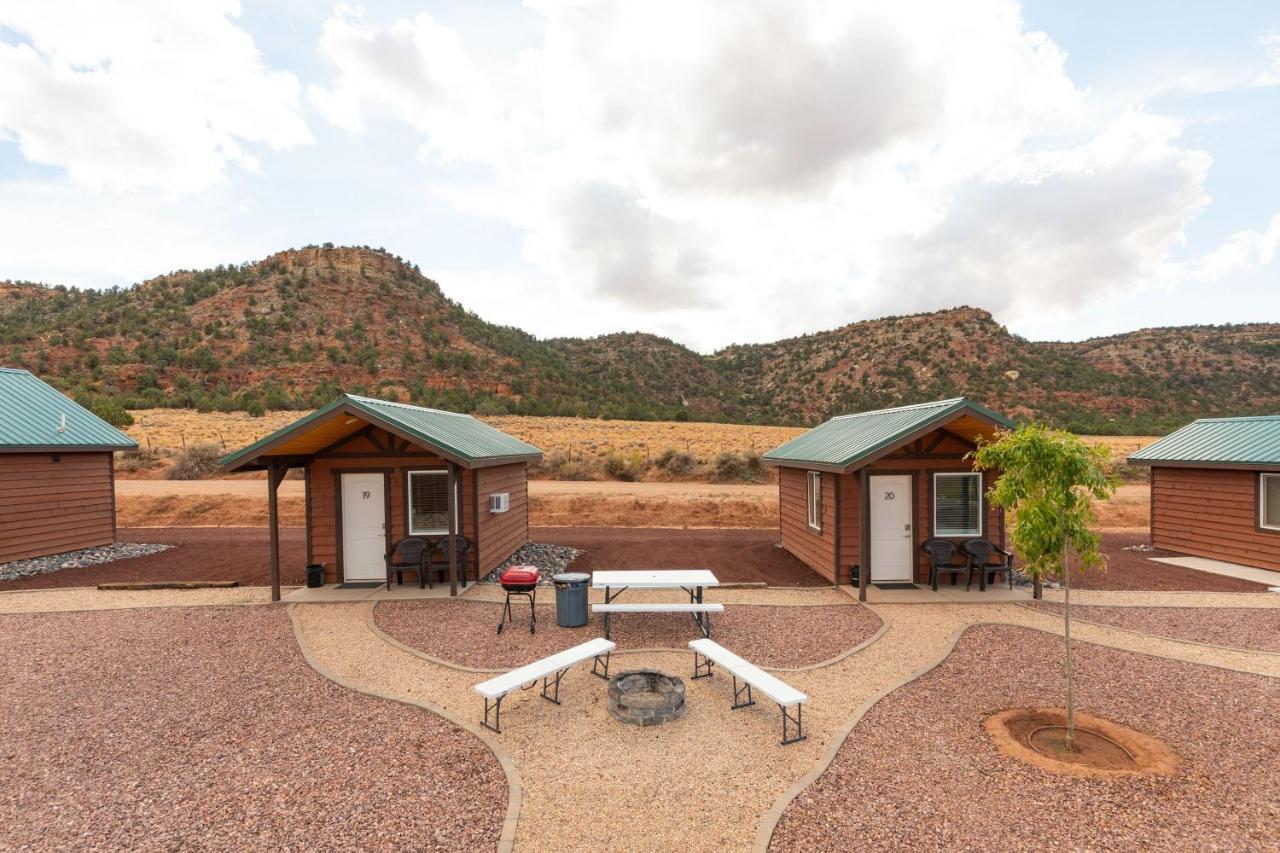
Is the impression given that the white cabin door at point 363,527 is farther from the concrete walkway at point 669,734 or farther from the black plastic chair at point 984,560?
the black plastic chair at point 984,560

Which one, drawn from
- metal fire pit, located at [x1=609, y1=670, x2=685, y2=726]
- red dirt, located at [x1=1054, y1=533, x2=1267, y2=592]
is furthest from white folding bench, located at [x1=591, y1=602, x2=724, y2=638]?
red dirt, located at [x1=1054, y1=533, x2=1267, y2=592]

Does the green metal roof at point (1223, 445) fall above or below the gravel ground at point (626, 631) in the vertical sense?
above

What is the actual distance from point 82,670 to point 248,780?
475cm

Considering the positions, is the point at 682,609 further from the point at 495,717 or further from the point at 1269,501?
the point at 1269,501

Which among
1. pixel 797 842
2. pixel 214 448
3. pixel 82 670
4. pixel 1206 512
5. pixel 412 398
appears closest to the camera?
pixel 797 842

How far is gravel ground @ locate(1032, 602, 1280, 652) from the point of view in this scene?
8758 mm

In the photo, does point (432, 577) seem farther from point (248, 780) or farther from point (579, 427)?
point (579, 427)

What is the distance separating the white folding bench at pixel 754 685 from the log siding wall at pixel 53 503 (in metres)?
17.0

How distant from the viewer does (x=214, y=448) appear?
27.6 metres

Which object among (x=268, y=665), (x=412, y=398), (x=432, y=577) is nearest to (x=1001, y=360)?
(x=412, y=398)

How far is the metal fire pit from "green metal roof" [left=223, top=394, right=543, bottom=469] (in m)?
5.54

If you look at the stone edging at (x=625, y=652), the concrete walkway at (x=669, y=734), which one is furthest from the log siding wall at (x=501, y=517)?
the concrete walkway at (x=669, y=734)

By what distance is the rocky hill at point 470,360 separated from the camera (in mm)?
49906

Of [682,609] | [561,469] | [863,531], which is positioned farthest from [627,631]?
[561,469]
